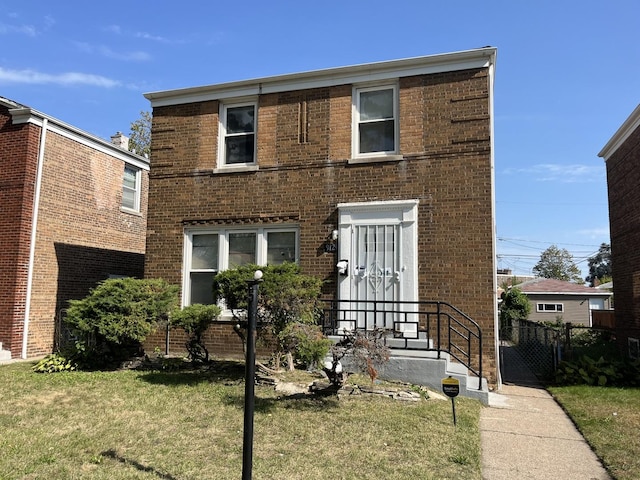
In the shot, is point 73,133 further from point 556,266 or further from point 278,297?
point 556,266

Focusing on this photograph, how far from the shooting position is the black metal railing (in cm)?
830

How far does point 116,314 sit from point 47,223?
4972 mm

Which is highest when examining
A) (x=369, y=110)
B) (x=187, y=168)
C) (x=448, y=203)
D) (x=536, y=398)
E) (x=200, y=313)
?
(x=369, y=110)

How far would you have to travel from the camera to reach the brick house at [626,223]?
12.4 metres

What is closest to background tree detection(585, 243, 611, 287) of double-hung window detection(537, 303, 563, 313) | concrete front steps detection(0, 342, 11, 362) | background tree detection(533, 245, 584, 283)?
background tree detection(533, 245, 584, 283)

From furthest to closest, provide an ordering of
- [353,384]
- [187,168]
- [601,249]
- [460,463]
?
[601,249]
[187,168]
[353,384]
[460,463]

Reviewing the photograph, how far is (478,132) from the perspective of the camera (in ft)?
29.2

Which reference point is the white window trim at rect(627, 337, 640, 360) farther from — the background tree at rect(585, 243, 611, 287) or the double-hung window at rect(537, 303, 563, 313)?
the background tree at rect(585, 243, 611, 287)

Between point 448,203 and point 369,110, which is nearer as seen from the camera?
point 448,203

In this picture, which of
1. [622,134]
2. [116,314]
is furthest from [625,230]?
[116,314]

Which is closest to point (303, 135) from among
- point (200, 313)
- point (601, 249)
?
point (200, 313)

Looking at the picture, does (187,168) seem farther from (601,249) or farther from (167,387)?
(601,249)

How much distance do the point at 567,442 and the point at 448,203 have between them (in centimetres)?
453

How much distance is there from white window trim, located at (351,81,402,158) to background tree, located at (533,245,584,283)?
243ft
